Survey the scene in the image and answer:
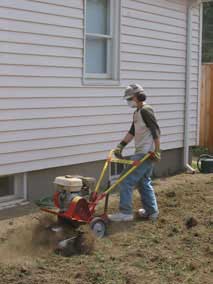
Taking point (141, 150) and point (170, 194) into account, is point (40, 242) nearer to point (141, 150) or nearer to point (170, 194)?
point (141, 150)

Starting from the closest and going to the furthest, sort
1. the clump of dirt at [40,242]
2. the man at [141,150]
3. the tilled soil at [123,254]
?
the tilled soil at [123,254]
the clump of dirt at [40,242]
the man at [141,150]

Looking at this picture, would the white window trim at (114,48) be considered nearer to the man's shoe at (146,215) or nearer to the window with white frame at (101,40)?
the window with white frame at (101,40)

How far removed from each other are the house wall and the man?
1428 millimetres

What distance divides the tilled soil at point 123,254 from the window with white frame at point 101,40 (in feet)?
8.39

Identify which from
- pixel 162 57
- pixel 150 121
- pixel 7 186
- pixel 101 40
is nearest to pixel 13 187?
pixel 7 186

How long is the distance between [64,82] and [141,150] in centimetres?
190

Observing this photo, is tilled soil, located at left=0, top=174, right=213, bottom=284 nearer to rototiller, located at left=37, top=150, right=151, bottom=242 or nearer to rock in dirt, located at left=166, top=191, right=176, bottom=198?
rototiller, located at left=37, top=150, right=151, bottom=242

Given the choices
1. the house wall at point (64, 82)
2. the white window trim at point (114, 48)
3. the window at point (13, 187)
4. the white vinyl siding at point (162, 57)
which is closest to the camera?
the house wall at point (64, 82)

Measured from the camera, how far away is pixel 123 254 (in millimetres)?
6047

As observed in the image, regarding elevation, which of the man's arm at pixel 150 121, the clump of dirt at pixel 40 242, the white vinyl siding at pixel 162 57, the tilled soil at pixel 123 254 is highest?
the white vinyl siding at pixel 162 57

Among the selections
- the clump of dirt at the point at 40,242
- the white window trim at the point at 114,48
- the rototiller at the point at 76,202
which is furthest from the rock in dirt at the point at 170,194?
the clump of dirt at the point at 40,242

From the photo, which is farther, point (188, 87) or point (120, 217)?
point (188, 87)

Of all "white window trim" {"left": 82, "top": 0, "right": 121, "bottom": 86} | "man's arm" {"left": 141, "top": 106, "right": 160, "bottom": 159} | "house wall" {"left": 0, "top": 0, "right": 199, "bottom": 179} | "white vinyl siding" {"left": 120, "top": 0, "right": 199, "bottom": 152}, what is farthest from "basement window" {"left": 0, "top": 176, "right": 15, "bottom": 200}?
"white vinyl siding" {"left": 120, "top": 0, "right": 199, "bottom": 152}

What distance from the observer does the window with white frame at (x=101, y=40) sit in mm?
9289
